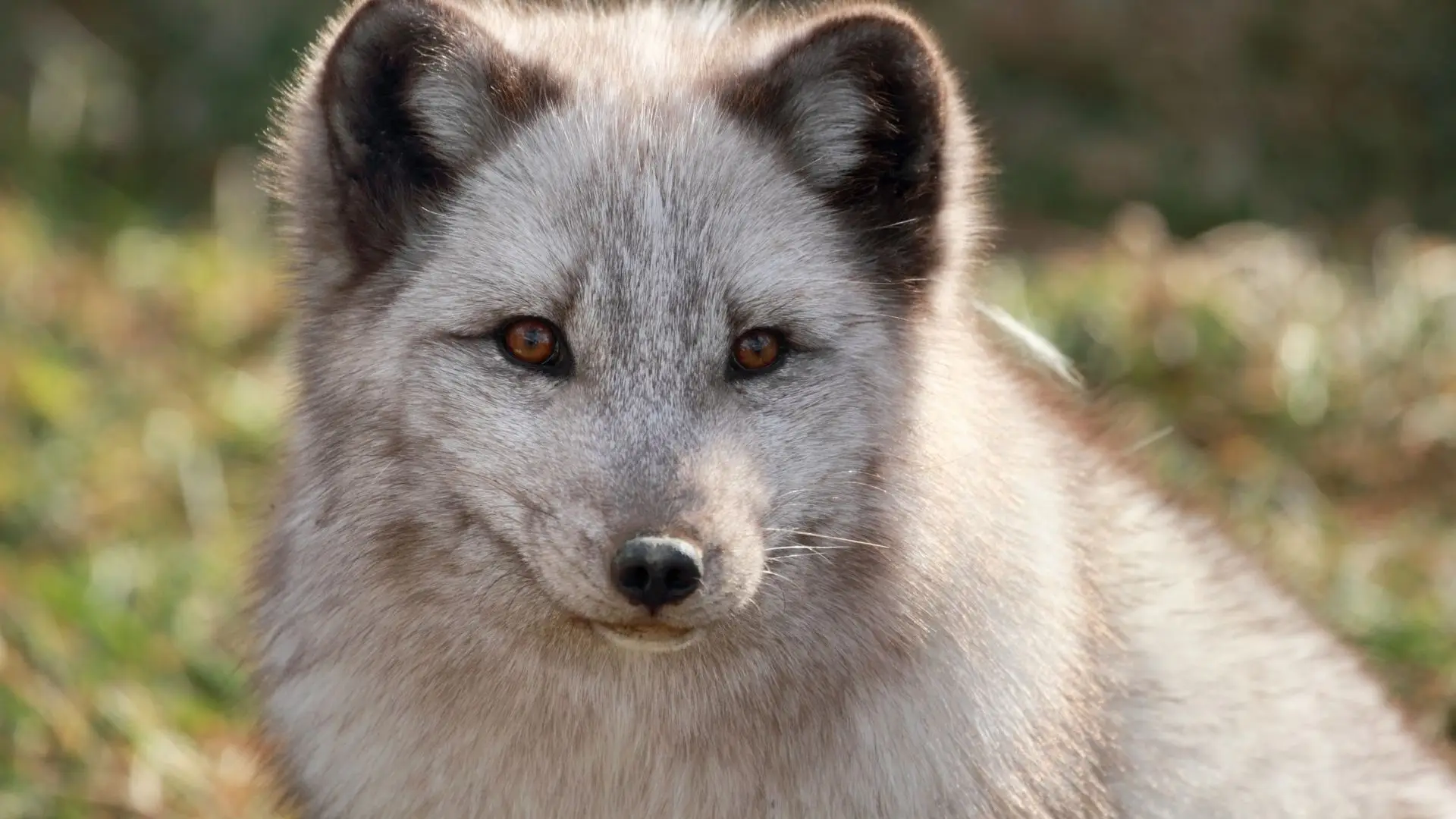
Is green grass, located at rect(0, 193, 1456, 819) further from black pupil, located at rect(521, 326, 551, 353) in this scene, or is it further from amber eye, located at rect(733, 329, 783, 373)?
amber eye, located at rect(733, 329, 783, 373)

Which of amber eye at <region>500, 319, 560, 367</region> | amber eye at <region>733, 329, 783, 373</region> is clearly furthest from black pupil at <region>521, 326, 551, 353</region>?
amber eye at <region>733, 329, 783, 373</region>

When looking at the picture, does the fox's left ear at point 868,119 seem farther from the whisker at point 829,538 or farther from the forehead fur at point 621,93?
the whisker at point 829,538

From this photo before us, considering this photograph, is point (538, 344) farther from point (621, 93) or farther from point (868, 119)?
point (868, 119)

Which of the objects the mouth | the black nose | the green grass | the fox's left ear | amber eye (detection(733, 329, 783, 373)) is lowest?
the green grass

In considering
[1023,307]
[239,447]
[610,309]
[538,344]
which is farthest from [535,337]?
[1023,307]

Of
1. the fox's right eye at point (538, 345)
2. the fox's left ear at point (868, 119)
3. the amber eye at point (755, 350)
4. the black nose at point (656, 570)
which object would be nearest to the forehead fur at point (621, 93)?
the fox's left ear at point (868, 119)
